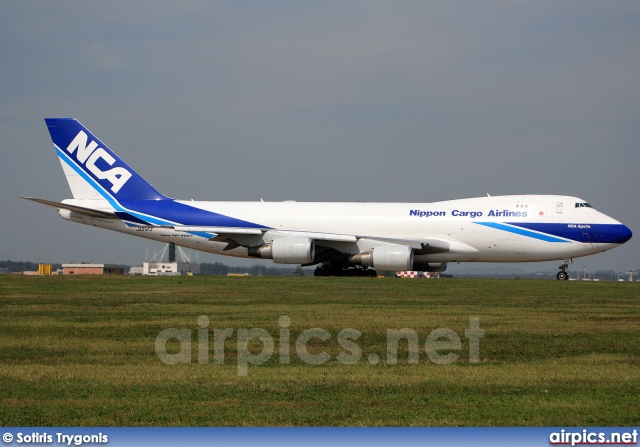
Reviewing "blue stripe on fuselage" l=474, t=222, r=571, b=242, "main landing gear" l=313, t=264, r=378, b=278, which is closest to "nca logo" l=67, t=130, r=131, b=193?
"main landing gear" l=313, t=264, r=378, b=278

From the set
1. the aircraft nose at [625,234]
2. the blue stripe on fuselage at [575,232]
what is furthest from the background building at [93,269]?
the aircraft nose at [625,234]

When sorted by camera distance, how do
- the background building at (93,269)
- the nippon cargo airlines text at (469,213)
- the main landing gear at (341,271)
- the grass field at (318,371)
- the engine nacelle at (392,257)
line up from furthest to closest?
the background building at (93,269) < the main landing gear at (341,271) < the nippon cargo airlines text at (469,213) < the engine nacelle at (392,257) < the grass field at (318,371)

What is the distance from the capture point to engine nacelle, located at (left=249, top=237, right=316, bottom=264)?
3781 centimetres

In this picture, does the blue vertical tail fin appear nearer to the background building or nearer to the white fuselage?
the white fuselage

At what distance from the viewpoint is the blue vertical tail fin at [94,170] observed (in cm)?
4347

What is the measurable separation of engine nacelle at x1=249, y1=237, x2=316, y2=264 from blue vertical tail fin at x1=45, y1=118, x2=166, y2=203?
27.5 ft

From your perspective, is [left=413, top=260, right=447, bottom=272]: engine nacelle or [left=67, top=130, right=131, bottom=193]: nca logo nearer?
[left=413, top=260, right=447, bottom=272]: engine nacelle

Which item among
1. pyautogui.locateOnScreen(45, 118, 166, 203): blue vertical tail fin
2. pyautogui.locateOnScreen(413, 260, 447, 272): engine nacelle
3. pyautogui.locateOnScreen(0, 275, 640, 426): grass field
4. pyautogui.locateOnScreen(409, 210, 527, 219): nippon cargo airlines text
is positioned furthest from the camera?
pyautogui.locateOnScreen(45, 118, 166, 203): blue vertical tail fin

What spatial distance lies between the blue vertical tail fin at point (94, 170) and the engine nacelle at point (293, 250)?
8.38 m

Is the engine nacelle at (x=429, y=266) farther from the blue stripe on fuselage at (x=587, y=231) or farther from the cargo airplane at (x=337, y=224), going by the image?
the blue stripe on fuselage at (x=587, y=231)

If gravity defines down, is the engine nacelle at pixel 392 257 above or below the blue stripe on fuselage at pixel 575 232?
below

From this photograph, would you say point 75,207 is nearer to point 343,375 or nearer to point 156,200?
point 156,200

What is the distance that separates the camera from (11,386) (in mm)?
9977

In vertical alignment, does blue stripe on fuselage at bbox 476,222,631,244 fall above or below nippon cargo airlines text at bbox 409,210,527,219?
below
